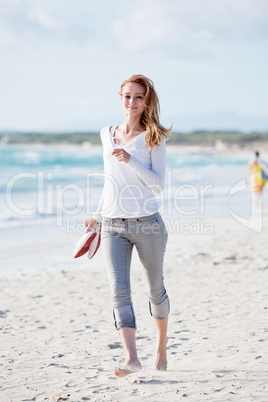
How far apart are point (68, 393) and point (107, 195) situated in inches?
48.8

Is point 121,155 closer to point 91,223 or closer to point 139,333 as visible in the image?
point 91,223

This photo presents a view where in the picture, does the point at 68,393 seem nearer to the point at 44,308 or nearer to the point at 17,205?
the point at 44,308

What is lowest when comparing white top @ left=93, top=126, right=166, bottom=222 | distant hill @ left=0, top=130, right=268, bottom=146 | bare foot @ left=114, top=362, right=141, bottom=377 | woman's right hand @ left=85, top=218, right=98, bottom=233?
bare foot @ left=114, top=362, right=141, bottom=377

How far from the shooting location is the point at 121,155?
10.1 ft

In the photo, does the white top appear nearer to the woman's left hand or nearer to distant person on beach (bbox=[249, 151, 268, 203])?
the woman's left hand

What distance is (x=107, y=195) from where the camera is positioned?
3.26 metres

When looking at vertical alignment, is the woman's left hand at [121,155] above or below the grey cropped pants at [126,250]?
above

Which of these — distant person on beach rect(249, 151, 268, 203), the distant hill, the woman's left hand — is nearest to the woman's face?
the woman's left hand

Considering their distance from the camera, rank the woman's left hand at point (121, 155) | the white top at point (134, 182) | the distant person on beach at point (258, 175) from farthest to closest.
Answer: the distant person on beach at point (258, 175)
the white top at point (134, 182)
the woman's left hand at point (121, 155)

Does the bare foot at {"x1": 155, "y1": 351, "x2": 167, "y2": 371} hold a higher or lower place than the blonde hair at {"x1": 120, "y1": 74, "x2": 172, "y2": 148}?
lower

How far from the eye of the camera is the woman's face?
3.28 m

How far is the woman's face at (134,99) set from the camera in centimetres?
328

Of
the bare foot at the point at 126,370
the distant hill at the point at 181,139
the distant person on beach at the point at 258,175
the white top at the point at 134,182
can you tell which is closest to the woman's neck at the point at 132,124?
the white top at the point at 134,182

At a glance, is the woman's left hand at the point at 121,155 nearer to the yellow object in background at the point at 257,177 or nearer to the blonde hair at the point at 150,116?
the blonde hair at the point at 150,116
